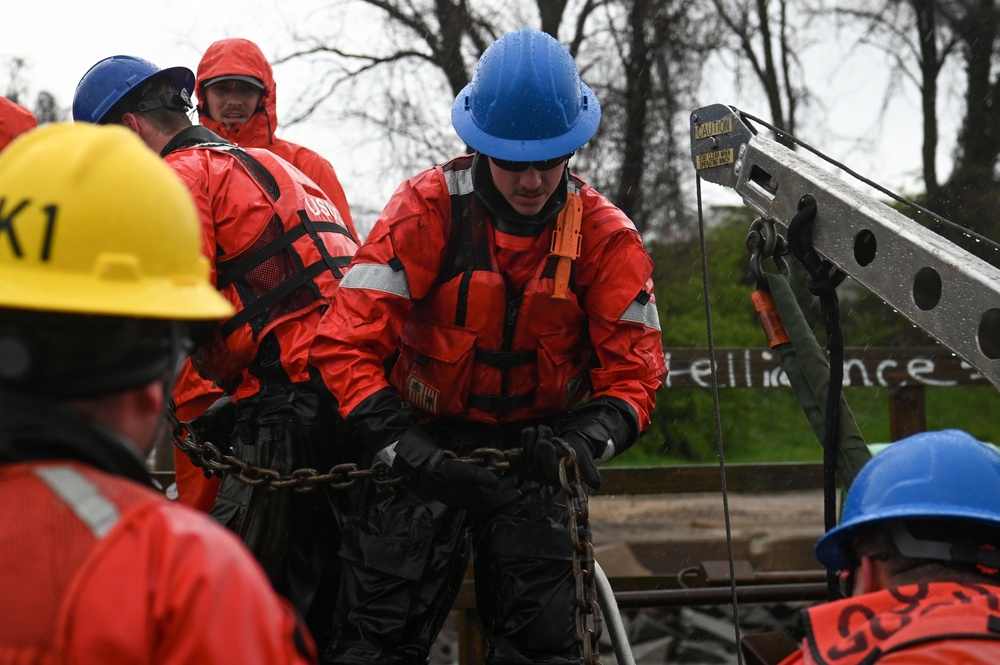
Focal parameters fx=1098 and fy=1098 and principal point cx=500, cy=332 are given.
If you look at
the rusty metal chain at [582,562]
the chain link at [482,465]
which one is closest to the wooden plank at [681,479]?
the chain link at [482,465]

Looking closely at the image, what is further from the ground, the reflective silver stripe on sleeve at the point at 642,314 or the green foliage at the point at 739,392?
the reflective silver stripe on sleeve at the point at 642,314

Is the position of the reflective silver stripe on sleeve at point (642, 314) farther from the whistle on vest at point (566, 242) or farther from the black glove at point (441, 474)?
the black glove at point (441, 474)

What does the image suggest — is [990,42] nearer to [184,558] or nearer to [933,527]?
[933,527]

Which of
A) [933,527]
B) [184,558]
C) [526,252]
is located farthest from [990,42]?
[184,558]

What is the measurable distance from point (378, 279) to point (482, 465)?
0.62m

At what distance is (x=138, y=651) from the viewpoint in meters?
1.26

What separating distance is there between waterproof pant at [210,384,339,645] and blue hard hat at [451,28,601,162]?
3.24 ft

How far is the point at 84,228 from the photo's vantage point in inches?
57.6

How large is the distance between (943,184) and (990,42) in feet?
5.57

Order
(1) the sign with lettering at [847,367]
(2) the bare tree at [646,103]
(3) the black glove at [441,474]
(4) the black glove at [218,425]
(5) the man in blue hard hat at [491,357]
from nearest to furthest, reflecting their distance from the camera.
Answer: (3) the black glove at [441,474] → (5) the man in blue hard hat at [491,357] → (4) the black glove at [218,425] → (1) the sign with lettering at [847,367] → (2) the bare tree at [646,103]

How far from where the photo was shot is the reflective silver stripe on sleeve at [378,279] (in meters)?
3.19

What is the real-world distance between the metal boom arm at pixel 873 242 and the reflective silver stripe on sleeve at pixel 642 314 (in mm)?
453

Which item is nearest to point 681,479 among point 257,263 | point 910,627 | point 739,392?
point 257,263

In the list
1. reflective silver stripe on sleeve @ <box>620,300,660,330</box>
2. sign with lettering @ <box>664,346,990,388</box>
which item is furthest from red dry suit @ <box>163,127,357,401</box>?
sign with lettering @ <box>664,346,990,388</box>
